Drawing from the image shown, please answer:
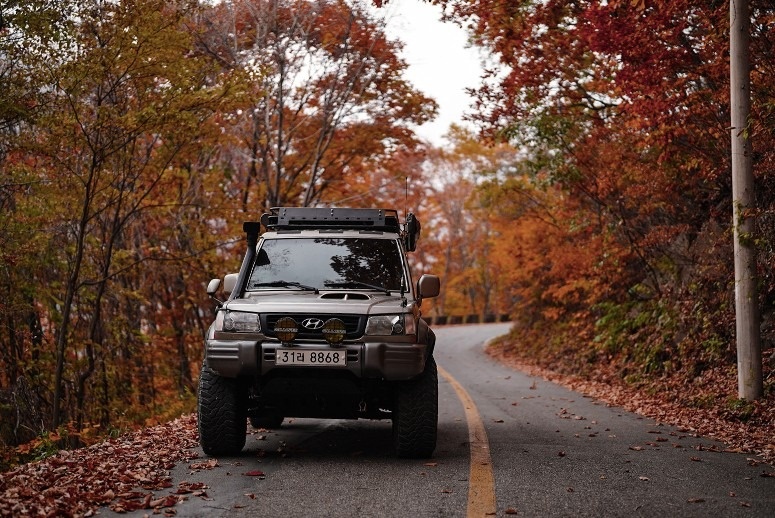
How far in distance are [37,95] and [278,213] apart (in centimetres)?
601

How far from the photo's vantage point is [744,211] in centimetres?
1066

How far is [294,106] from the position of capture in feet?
67.7

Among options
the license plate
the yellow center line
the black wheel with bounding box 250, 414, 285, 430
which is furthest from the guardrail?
the license plate

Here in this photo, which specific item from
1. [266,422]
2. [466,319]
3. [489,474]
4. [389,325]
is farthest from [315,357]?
[466,319]

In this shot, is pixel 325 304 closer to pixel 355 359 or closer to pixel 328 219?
pixel 355 359

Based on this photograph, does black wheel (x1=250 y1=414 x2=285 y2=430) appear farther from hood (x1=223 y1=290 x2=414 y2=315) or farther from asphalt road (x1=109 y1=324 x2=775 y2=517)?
hood (x1=223 y1=290 x2=414 y2=315)

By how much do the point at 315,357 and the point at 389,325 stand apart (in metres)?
0.72

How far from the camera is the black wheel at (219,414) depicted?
7.42 meters

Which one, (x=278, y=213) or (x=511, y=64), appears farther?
(x=511, y=64)

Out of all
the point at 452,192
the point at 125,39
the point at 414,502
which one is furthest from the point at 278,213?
the point at 452,192

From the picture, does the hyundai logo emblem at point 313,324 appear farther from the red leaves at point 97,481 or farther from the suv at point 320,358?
the red leaves at point 97,481

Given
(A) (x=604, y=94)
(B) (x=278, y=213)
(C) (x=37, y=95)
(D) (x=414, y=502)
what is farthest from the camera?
(A) (x=604, y=94)

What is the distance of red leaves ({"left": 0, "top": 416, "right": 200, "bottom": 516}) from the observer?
548cm

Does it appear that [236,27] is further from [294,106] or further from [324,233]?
[324,233]
